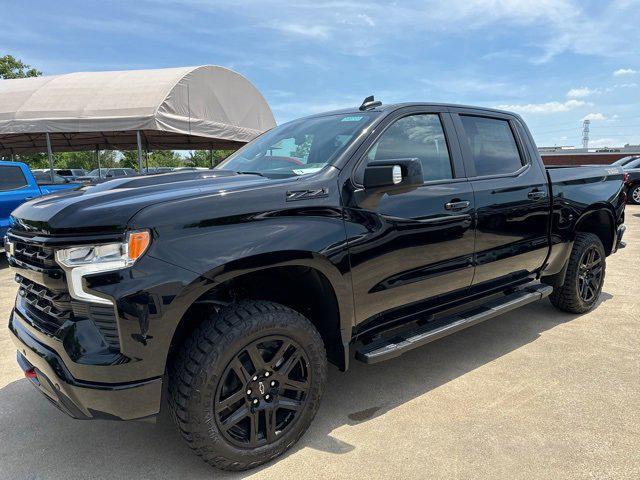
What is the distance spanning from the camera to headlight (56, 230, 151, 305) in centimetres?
190

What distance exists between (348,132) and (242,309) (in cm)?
132

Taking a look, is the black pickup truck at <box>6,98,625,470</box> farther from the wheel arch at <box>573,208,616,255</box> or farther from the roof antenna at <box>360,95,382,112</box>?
the wheel arch at <box>573,208,616,255</box>

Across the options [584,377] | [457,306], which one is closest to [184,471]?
[457,306]

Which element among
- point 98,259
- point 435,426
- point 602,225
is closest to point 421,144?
point 435,426

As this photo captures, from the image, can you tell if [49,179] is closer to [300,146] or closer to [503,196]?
[300,146]

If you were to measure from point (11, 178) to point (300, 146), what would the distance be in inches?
268

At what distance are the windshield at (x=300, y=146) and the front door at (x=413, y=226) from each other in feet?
0.66

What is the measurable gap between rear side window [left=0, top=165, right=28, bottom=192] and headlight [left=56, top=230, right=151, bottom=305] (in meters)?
6.97

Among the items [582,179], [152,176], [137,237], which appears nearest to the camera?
[137,237]

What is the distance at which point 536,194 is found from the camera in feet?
12.3

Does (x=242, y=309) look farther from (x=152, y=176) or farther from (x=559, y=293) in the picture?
(x=559, y=293)

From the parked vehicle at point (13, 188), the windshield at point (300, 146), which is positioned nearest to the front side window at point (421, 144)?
the windshield at point (300, 146)

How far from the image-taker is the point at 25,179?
782 cm

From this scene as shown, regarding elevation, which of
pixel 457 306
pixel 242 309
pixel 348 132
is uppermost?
pixel 348 132
